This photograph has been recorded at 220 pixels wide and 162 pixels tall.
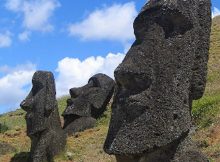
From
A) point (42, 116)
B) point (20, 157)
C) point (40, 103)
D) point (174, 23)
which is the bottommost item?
point (174, 23)

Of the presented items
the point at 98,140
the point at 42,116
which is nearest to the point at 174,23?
the point at 42,116

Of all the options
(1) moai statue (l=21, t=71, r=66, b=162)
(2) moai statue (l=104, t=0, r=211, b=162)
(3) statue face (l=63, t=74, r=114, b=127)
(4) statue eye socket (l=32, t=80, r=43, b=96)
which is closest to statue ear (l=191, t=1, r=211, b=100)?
(2) moai statue (l=104, t=0, r=211, b=162)

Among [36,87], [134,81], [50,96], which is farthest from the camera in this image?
[36,87]

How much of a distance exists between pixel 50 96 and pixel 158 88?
38.3 feet

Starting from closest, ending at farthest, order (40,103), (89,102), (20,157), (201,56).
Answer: (201,56) → (40,103) → (20,157) → (89,102)

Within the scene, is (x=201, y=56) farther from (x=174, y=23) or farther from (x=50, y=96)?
(x=50, y=96)

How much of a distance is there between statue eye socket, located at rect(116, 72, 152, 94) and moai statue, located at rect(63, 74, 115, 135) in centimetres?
1667

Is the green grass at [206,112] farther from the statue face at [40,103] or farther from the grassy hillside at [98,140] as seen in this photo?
the statue face at [40,103]

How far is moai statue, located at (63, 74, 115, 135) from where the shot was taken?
80.3ft

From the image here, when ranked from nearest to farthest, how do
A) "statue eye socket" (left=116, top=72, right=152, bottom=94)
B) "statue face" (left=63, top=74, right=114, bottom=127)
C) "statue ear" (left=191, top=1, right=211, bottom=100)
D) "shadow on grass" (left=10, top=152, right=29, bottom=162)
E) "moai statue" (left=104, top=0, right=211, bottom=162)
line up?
"moai statue" (left=104, top=0, right=211, bottom=162), "statue eye socket" (left=116, top=72, right=152, bottom=94), "statue ear" (left=191, top=1, right=211, bottom=100), "shadow on grass" (left=10, top=152, right=29, bottom=162), "statue face" (left=63, top=74, right=114, bottom=127)

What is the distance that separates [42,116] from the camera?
18.6 meters

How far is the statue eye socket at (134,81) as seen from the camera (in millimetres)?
7309

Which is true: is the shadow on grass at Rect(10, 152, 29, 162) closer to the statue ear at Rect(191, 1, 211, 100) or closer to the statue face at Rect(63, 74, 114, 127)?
the statue face at Rect(63, 74, 114, 127)

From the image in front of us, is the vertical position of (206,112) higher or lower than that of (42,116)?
lower
